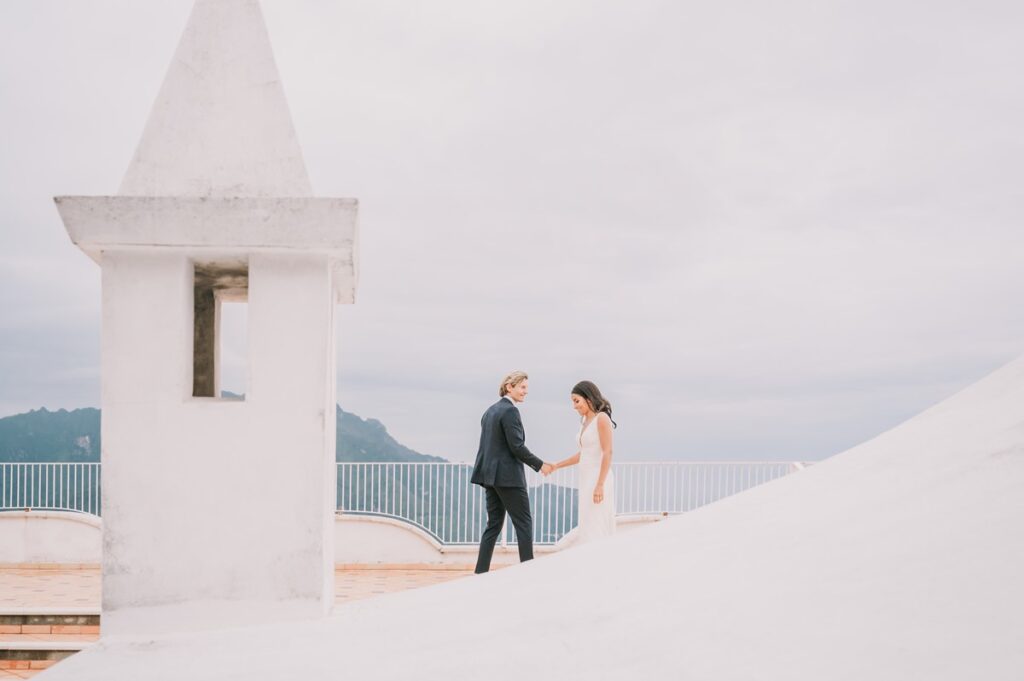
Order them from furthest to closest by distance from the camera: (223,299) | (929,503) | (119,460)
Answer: (223,299), (119,460), (929,503)

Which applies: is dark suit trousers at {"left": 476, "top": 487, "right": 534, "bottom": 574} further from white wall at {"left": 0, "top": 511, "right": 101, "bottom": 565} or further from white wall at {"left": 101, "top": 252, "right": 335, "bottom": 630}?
white wall at {"left": 0, "top": 511, "right": 101, "bottom": 565}

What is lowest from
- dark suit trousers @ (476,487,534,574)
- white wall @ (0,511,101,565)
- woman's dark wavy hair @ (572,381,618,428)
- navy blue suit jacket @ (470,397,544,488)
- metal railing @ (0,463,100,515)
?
white wall @ (0,511,101,565)

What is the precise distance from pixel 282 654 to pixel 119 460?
55.6 inches

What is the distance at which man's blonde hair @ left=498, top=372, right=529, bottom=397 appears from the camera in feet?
22.0

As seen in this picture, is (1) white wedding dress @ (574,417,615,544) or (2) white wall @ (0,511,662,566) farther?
(2) white wall @ (0,511,662,566)

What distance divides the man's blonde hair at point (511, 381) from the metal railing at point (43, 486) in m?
8.42

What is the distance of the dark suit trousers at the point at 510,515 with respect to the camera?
666 cm

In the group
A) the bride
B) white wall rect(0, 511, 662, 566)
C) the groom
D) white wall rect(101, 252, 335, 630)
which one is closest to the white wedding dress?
the bride

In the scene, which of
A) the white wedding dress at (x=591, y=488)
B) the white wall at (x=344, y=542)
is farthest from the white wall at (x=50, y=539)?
the white wedding dress at (x=591, y=488)

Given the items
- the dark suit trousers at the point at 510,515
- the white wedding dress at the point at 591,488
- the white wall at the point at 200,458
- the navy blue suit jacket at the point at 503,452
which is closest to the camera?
the white wall at the point at 200,458

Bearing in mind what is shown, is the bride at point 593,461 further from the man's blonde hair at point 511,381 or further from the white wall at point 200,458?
the white wall at point 200,458

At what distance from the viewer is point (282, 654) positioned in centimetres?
238

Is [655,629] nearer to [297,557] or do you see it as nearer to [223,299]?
[297,557]

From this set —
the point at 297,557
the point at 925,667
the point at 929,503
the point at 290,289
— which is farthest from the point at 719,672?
the point at 290,289
